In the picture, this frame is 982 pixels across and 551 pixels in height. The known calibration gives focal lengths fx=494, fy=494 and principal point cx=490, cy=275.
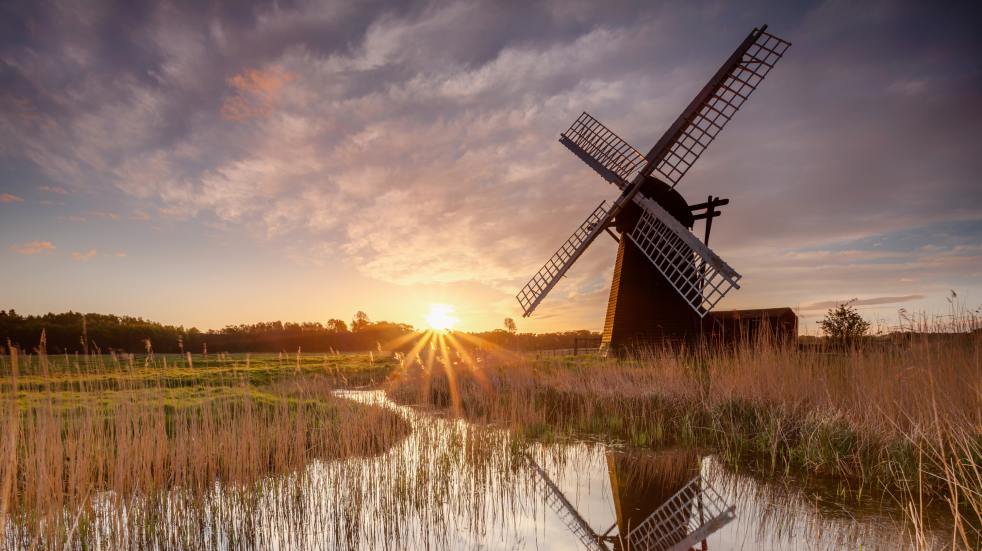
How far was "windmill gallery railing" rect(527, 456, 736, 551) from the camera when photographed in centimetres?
514

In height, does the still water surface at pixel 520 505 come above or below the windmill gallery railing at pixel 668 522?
above

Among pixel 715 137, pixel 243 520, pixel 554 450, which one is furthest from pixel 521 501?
pixel 715 137

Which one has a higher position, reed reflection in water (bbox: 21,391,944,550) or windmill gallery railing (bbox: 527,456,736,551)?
reed reflection in water (bbox: 21,391,944,550)

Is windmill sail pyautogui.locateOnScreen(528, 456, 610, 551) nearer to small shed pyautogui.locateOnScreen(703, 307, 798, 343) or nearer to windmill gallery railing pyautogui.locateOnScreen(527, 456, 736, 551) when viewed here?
windmill gallery railing pyautogui.locateOnScreen(527, 456, 736, 551)

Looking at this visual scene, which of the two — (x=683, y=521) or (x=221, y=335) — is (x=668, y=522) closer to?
(x=683, y=521)

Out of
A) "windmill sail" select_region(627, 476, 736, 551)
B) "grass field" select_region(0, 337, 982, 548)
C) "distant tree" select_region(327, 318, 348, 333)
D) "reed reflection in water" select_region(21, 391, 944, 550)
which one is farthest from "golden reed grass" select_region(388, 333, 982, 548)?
"distant tree" select_region(327, 318, 348, 333)

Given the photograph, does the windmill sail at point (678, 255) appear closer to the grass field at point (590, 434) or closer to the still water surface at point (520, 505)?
the grass field at point (590, 434)

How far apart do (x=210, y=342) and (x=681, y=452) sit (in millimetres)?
69782

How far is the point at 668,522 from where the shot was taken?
564cm

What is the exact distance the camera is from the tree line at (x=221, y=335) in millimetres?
43031

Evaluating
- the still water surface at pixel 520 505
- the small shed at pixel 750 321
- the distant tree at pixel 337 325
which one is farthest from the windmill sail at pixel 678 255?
the distant tree at pixel 337 325

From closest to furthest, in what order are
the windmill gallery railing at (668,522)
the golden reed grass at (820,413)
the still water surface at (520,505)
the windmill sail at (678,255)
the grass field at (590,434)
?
1. the still water surface at (520,505)
2. the windmill gallery railing at (668,522)
3. the grass field at (590,434)
4. the golden reed grass at (820,413)
5. the windmill sail at (678,255)

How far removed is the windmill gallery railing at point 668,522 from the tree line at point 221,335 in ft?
87.2

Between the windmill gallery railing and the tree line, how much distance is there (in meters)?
26.6
